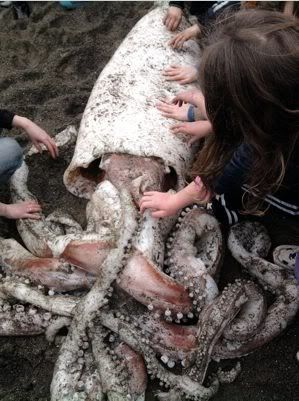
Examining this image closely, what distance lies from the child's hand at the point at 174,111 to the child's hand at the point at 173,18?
90 centimetres

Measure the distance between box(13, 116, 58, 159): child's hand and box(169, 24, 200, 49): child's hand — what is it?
1136 mm

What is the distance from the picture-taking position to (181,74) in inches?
141

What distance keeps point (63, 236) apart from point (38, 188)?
2.80 ft

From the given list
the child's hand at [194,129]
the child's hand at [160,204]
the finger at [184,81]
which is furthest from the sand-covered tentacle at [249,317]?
the finger at [184,81]

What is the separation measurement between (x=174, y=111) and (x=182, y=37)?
2.75 ft

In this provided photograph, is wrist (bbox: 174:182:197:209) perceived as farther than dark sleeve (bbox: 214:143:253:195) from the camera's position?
Yes

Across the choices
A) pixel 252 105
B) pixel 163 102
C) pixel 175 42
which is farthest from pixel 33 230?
pixel 175 42

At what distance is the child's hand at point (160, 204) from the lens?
277 cm

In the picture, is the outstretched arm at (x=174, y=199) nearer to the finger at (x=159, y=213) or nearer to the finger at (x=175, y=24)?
the finger at (x=159, y=213)

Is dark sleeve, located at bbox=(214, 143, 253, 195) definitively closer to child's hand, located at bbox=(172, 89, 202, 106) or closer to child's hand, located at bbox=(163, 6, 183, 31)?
child's hand, located at bbox=(172, 89, 202, 106)

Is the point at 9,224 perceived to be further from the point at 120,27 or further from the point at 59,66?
the point at 120,27

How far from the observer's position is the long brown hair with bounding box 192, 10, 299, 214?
2.04 metres

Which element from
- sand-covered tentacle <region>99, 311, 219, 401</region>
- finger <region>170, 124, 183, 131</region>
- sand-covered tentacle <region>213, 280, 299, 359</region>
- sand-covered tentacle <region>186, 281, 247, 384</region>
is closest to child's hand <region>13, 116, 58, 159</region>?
finger <region>170, 124, 183, 131</region>

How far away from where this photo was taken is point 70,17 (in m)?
5.27
